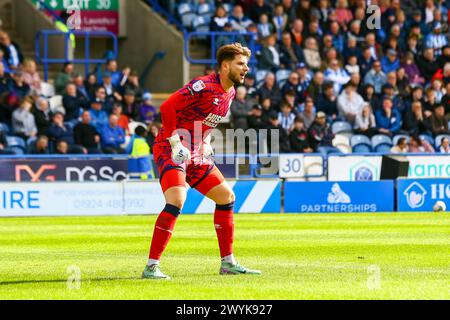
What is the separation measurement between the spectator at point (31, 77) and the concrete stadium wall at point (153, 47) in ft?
18.2

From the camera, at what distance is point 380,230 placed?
19.0 m

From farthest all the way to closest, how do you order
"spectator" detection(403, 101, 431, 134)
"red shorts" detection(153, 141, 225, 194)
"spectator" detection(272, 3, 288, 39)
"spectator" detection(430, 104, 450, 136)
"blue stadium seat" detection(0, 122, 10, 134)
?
"spectator" detection(272, 3, 288, 39) → "spectator" detection(403, 101, 431, 134) → "spectator" detection(430, 104, 450, 136) → "blue stadium seat" detection(0, 122, 10, 134) → "red shorts" detection(153, 141, 225, 194)

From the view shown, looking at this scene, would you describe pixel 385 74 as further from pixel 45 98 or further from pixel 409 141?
pixel 45 98

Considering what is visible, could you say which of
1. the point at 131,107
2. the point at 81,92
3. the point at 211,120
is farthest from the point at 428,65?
the point at 211,120

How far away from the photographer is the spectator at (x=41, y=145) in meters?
26.1

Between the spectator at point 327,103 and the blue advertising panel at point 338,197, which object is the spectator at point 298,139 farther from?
the blue advertising panel at point 338,197

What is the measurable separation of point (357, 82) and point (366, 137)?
183 cm

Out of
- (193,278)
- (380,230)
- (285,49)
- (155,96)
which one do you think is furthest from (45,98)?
(193,278)

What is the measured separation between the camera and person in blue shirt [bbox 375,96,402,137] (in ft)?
100

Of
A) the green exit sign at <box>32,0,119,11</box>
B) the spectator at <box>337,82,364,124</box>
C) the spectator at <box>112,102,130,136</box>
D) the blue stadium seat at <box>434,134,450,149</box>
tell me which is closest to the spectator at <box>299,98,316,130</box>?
the spectator at <box>337,82,364,124</box>

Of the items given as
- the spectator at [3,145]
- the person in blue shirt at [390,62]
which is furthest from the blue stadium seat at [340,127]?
the spectator at [3,145]

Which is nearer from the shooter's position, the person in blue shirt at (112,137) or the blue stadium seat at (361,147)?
the person in blue shirt at (112,137)

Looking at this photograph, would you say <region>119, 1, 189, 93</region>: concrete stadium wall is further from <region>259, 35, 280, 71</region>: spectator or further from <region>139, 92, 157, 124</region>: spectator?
<region>139, 92, 157, 124</region>: spectator

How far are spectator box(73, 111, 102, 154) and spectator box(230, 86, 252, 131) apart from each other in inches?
141
